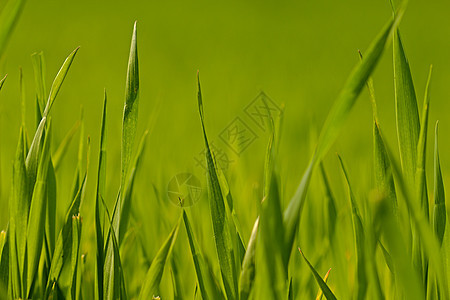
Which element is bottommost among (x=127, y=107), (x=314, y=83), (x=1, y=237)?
(x=1, y=237)

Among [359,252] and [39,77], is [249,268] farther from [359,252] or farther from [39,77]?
[39,77]

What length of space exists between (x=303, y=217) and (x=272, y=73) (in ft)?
5.03

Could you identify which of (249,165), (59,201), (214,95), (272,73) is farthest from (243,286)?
(272,73)

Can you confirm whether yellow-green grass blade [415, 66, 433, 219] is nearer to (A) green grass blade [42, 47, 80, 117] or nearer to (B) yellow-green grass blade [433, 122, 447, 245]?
(B) yellow-green grass blade [433, 122, 447, 245]

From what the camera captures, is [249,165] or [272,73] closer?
[249,165]

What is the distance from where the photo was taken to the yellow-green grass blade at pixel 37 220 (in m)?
0.40

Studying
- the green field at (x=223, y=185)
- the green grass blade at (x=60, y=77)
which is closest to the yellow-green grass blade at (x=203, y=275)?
the green field at (x=223, y=185)

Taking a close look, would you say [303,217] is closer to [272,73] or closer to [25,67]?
[272,73]

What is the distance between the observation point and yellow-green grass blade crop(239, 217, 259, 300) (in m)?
0.35

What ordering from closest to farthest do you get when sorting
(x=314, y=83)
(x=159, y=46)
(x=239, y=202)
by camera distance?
1. (x=239, y=202)
2. (x=314, y=83)
3. (x=159, y=46)

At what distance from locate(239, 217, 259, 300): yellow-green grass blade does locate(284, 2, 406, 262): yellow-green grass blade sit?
0.04 m

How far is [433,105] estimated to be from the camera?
198 centimetres

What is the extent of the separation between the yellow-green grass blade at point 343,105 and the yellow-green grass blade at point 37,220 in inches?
7.9

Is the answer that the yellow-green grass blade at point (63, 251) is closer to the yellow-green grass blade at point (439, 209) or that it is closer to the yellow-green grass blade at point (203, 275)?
the yellow-green grass blade at point (203, 275)
